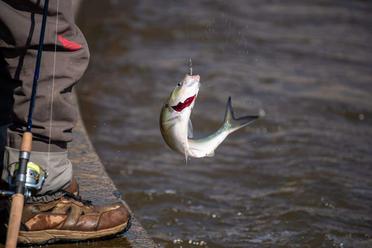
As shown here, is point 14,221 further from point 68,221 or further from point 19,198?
point 68,221

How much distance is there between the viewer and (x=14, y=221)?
3025 millimetres

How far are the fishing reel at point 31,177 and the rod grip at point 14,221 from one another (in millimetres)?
184

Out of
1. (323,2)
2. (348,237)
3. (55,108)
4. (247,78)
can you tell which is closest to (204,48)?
(247,78)

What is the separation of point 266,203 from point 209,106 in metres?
2.25

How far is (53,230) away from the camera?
11.1ft

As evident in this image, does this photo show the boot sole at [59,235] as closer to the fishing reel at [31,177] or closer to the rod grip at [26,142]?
the fishing reel at [31,177]

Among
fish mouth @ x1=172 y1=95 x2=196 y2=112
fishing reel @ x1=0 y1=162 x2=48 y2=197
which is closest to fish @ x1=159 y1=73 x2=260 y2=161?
fish mouth @ x1=172 y1=95 x2=196 y2=112

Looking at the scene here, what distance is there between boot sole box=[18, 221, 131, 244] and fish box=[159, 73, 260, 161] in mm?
564

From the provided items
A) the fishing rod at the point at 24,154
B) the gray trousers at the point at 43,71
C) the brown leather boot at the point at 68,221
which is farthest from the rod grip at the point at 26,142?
the brown leather boot at the point at 68,221

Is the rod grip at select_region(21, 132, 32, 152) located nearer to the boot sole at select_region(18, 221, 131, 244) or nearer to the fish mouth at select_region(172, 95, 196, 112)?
the boot sole at select_region(18, 221, 131, 244)

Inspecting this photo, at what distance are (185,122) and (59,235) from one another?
0.81 meters

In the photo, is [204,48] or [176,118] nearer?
[176,118]

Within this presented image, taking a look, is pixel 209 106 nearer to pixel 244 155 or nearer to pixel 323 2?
pixel 244 155

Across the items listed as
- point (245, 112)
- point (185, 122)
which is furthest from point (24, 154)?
point (245, 112)
